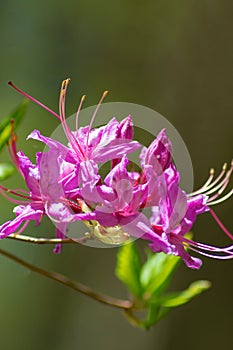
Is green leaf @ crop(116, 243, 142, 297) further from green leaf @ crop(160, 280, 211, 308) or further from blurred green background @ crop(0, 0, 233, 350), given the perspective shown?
blurred green background @ crop(0, 0, 233, 350)

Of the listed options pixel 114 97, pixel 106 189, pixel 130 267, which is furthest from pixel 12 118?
pixel 114 97

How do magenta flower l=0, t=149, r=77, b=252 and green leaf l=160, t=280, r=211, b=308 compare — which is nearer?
magenta flower l=0, t=149, r=77, b=252

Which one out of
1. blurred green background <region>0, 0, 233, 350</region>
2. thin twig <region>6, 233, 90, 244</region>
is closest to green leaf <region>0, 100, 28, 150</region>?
thin twig <region>6, 233, 90, 244</region>

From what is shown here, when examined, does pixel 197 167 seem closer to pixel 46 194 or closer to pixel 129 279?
pixel 129 279

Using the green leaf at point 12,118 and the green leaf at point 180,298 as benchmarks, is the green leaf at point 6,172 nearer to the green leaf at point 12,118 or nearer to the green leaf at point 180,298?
the green leaf at point 12,118

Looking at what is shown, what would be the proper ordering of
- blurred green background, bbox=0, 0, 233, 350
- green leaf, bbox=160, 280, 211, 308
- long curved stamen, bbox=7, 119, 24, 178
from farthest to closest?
blurred green background, bbox=0, 0, 233, 350 → green leaf, bbox=160, 280, 211, 308 → long curved stamen, bbox=7, 119, 24, 178

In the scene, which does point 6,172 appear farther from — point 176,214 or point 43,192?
point 176,214

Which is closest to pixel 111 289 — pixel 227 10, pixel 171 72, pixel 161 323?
pixel 161 323
